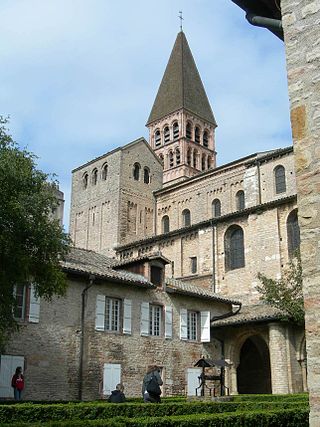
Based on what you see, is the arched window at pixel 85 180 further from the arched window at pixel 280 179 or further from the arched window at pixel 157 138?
the arched window at pixel 157 138

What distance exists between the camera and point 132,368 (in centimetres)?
2252

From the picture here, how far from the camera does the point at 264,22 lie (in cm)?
682

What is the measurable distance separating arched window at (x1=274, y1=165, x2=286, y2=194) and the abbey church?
0.11 metres

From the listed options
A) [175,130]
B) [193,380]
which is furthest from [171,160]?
[193,380]

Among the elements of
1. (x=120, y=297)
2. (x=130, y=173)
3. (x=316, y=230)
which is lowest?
(x=316, y=230)

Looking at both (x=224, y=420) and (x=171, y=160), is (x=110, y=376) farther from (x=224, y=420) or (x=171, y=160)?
(x=171, y=160)

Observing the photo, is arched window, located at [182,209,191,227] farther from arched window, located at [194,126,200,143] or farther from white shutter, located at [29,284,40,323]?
white shutter, located at [29,284,40,323]

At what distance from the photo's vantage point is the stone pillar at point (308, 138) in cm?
511

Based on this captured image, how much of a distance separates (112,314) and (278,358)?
7951 millimetres

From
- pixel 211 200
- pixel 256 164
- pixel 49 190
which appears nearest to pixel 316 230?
pixel 49 190

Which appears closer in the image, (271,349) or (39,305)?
(39,305)

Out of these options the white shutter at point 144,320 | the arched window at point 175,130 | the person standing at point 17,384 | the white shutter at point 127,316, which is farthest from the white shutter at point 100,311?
the arched window at point 175,130

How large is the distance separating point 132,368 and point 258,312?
769cm

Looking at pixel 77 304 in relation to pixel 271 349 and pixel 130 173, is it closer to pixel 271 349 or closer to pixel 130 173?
pixel 271 349
